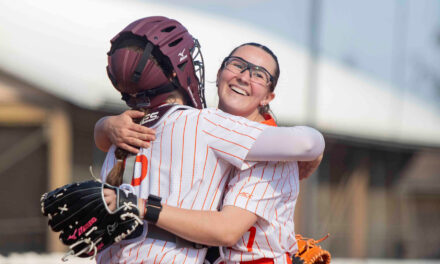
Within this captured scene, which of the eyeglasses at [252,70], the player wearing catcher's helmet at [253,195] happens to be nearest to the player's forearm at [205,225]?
the player wearing catcher's helmet at [253,195]

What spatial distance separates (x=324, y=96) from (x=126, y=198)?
12.4 meters

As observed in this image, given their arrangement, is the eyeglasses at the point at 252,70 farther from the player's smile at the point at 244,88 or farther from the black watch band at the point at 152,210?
the black watch band at the point at 152,210

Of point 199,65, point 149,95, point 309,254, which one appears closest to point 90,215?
point 149,95

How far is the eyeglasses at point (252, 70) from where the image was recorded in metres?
2.16

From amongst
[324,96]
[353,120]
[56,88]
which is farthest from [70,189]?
[324,96]

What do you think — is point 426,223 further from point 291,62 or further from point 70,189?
point 70,189

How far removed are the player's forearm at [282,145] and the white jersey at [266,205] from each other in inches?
3.6

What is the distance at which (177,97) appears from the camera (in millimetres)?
1931

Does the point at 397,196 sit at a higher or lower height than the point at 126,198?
lower

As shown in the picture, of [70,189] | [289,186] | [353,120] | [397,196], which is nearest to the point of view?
[70,189]

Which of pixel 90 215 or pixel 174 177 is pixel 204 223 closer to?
pixel 174 177

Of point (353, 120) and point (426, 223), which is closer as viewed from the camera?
point (353, 120)

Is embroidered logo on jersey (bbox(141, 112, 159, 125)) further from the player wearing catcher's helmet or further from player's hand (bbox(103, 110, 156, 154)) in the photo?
the player wearing catcher's helmet

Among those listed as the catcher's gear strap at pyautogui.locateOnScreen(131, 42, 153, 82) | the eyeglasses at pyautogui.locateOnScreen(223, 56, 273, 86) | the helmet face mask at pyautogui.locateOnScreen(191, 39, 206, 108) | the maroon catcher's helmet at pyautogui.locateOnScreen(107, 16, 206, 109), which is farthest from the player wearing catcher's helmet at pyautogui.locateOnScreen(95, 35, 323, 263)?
the catcher's gear strap at pyautogui.locateOnScreen(131, 42, 153, 82)
